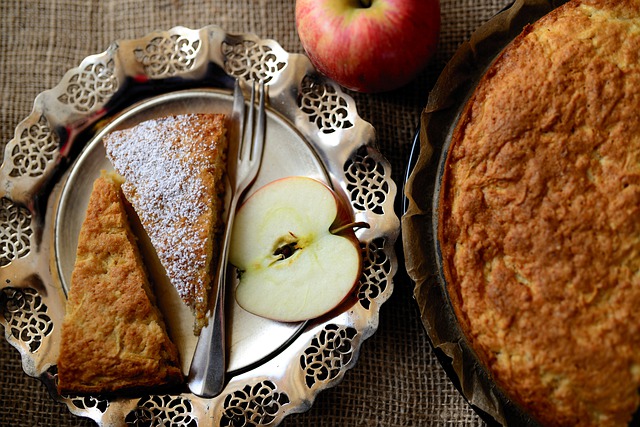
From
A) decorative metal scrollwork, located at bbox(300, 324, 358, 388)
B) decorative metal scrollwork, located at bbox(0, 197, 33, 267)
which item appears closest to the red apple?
decorative metal scrollwork, located at bbox(300, 324, 358, 388)

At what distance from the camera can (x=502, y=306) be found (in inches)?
70.4

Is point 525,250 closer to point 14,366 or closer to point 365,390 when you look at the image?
point 365,390

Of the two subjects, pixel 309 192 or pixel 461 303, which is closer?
pixel 461 303

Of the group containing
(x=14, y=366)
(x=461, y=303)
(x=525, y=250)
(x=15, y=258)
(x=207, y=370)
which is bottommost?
(x=14, y=366)

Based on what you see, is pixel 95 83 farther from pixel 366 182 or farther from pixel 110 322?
pixel 366 182

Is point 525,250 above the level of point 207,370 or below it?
above

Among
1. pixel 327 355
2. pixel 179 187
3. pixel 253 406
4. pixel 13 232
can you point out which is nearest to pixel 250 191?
pixel 179 187

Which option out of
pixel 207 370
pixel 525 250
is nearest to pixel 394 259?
pixel 525 250

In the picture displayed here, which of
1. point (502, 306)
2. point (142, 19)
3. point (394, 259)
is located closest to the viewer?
point (502, 306)

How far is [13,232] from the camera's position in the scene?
2.35 metres

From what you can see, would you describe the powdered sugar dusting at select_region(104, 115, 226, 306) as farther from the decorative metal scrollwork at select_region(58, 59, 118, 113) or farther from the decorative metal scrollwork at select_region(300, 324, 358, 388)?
the decorative metal scrollwork at select_region(300, 324, 358, 388)

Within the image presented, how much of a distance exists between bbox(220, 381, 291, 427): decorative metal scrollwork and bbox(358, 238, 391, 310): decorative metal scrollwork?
18.2 inches

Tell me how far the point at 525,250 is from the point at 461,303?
10.1 inches

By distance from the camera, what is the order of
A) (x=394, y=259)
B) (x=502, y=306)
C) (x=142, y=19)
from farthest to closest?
(x=142, y=19), (x=394, y=259), (x=502, y=306)
